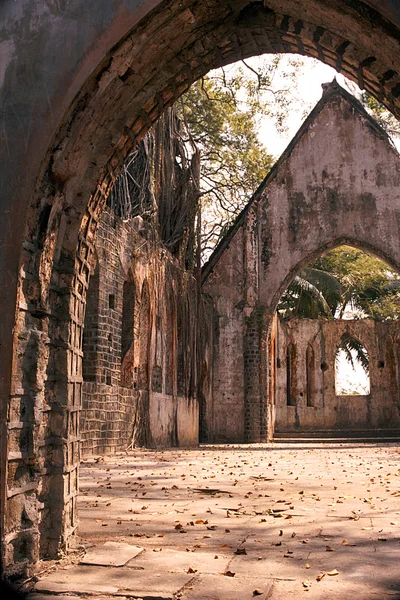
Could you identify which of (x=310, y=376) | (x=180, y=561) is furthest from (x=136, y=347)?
(x=310, y=376)

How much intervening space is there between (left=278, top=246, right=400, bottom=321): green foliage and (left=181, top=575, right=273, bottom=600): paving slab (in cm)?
2480

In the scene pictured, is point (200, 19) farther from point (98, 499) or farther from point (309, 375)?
point (309, 375)

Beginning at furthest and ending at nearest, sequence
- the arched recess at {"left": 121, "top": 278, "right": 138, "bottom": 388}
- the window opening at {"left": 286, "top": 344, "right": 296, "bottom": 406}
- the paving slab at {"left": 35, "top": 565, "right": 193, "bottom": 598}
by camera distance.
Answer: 1. the window opening at {"left": 286, "top": 344, "right": 296, "bottom": 406}
2. the arched recess at {"left": 121, "top": 278, "right": 138, "bottom": 388}
3. the paving slab at {"left": 35, "top": 565, "right": 193, "bottom": 598}

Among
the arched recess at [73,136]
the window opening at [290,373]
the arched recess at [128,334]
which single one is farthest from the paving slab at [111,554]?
the window opening at [290,373]

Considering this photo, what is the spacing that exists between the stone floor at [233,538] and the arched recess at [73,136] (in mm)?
438

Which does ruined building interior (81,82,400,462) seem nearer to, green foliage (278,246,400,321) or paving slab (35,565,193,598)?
green foliage (278,246,400,321)

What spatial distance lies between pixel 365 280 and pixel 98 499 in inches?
980

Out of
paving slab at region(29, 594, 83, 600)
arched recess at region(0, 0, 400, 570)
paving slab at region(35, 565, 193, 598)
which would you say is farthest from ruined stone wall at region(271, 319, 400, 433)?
paving slab at region(29, 594, 83, 600)

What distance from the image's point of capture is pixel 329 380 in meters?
28.1

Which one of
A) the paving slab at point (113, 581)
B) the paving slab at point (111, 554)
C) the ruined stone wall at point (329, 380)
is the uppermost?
the ruined stone wall at point (329, 380)

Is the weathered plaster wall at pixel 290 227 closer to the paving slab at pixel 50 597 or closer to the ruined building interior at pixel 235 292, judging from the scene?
the ruined building interior at pixel 235 292

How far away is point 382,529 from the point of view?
16.8ft

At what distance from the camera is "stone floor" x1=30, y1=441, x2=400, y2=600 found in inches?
139

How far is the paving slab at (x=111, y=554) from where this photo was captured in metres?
4.01
